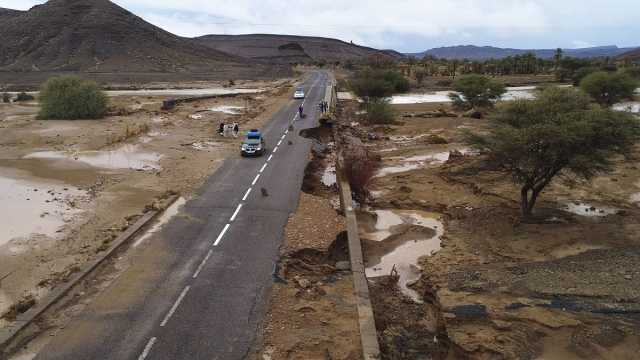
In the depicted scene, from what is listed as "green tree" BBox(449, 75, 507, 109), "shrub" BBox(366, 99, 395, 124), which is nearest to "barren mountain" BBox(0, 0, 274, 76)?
"green tree" BBox(449, 75, 507, 109)

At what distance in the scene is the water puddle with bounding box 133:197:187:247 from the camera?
19920 mm

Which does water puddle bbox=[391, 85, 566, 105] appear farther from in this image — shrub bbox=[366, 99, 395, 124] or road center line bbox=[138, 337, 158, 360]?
road center line bbox=[138, 337, 158, 360]

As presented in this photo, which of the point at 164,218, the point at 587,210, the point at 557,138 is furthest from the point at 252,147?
the point at 587,210

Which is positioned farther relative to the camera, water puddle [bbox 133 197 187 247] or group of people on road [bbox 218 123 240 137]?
group of people on road [bbox 218 123 240 137]

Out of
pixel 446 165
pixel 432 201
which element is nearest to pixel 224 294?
pixel 432 201

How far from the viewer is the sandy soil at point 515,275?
13.2 m

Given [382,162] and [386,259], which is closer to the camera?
[386,259]

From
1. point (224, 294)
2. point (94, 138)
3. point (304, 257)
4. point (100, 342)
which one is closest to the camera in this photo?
point (100, 342)

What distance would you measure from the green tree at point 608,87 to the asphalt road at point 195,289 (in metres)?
46.6

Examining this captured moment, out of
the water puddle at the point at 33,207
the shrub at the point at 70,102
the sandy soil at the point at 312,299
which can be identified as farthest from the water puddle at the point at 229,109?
the sandy soil at the point at 312,299

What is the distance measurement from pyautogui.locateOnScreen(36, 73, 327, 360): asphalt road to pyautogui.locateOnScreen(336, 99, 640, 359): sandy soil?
4003 mm

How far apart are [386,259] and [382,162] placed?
16621mm

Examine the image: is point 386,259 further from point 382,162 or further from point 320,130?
point 320,130

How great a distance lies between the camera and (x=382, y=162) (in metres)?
36.0
